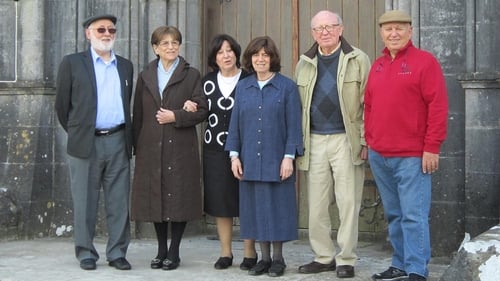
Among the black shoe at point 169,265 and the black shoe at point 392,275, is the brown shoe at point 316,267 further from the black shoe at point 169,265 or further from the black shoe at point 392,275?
the black shoe at point 169,265

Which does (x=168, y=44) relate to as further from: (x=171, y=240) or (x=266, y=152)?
(x=171, y=240)

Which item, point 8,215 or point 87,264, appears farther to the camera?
point 8,215

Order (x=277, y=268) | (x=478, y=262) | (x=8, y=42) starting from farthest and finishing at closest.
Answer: (x=8, y=42) < (x=277, y=268) < (x=478, y=262)

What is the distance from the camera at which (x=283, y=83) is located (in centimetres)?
623

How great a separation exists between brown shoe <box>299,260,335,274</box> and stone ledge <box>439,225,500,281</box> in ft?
4.41

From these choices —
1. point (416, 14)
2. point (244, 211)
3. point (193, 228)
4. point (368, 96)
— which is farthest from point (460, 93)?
point (193, 228)

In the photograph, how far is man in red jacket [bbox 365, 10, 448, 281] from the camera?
5.57m

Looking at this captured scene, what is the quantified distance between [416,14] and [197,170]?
2296 mm

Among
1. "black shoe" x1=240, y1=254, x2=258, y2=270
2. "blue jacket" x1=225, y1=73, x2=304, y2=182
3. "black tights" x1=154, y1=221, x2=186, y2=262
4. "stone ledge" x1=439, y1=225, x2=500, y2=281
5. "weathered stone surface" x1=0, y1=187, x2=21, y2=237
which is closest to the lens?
"stone ledge" x1=439, y1=225, x2=500, y2=281

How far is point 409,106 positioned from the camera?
5625mm

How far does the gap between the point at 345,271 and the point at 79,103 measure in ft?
7.71

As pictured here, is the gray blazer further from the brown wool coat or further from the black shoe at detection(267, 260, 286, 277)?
the black shoe at detection(267, 260, 286, 277)

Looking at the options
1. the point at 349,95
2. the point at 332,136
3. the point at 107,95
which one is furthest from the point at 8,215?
the point at 349,95

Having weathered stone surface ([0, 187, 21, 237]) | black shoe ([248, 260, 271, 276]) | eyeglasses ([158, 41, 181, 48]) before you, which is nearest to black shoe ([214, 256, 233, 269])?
black shoe ([248, 260, 271, 276])
